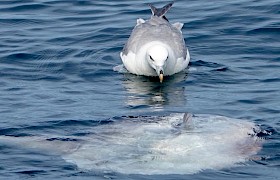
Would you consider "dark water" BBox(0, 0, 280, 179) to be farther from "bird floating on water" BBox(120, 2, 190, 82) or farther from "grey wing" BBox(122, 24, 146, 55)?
"grey wing" BBox(122, 24, 146, 55)

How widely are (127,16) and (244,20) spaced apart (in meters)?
2.37

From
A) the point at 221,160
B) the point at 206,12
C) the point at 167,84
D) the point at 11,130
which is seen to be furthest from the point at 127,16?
the point at 221,160

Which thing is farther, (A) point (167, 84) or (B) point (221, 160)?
(A) point (167, 84)

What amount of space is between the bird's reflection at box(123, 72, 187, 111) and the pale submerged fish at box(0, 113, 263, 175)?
1385 millimetres

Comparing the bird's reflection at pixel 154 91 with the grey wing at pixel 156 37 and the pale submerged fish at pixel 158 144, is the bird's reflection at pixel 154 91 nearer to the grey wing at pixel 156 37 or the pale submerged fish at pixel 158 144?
the grey wing at pixel 156 37

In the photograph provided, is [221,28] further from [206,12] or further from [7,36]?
[7,36]

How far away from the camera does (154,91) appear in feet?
48.1

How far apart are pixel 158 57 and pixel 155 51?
13 centimetres

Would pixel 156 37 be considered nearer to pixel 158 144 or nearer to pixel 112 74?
pixel 112 74

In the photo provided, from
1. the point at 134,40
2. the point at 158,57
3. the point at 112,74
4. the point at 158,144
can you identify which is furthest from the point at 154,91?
the point at 158,144

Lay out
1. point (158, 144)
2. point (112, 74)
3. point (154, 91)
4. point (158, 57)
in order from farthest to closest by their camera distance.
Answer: point (112, 74)
point (158, 57)
point (154, 91)
point (158, 144)

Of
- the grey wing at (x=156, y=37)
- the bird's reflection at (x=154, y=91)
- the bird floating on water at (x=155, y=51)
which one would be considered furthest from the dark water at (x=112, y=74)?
the grey wing at (x=156, y=37)

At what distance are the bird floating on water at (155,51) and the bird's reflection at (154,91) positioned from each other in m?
0.15

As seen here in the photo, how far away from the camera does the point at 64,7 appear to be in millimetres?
20484
